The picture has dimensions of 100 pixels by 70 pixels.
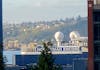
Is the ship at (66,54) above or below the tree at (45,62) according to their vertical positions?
below

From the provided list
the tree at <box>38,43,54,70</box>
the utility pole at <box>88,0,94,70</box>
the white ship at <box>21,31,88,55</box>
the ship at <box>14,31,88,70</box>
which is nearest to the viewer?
the tree at <box>38,43,54,70</box>

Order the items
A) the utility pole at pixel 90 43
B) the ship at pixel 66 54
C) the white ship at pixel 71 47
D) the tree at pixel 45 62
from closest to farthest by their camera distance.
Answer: the tree at pixel 45 62 < the utility pole at pixel 90 43 < the ship at pixel 66 54 < the white ship at pixel 71 47

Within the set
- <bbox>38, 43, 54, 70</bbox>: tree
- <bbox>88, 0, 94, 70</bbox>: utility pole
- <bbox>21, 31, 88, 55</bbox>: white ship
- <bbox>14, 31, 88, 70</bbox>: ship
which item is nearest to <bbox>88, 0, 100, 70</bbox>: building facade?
<bbox>88, 0, 94, 70</bbox>: utility pole

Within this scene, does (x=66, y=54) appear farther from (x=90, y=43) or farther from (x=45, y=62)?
(x=45, y=62)

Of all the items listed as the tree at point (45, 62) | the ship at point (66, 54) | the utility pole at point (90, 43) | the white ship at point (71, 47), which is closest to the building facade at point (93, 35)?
the utility pole at point (90, 43)

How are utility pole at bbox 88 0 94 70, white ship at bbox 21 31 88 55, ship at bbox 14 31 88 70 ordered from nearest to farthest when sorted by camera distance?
utility pole at bbox 88 0 94 70 → ship at bbox 14 31 88 70 → white ship at bbox 21 31 88 55

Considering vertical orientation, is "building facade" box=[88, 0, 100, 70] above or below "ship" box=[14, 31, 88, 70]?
above

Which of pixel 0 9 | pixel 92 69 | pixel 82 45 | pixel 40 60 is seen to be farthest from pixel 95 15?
pixel 82 45

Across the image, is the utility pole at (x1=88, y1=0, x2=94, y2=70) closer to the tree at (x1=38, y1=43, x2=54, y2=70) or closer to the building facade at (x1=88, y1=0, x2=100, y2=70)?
the building facade at (x1=88, y1=0, x2=100, y2=70)

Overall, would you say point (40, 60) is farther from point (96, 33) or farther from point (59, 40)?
point (59, 40)

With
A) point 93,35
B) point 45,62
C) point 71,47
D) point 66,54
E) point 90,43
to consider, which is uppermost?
point 93,35

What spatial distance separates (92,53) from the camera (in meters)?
57.3

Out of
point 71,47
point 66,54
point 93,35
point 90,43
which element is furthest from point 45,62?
point 71,47

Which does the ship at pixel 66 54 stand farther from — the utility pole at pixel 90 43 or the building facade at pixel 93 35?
the utility pole at pixel 90 43
